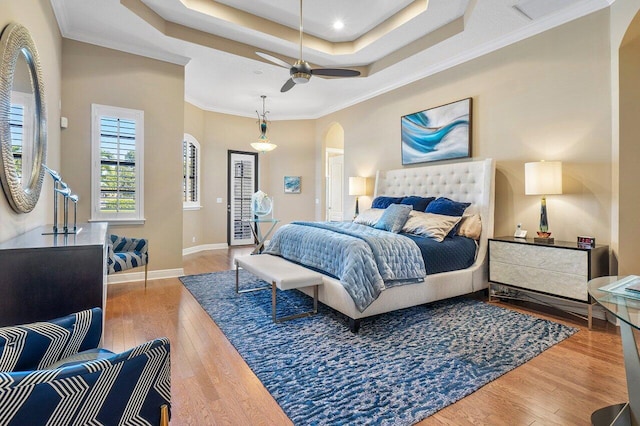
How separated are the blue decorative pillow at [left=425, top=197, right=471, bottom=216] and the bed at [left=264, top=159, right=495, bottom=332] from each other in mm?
187

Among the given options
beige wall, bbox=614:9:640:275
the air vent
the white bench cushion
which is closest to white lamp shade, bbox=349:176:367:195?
the white bench cushion

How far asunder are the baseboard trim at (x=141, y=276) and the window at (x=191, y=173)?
2.21 metres

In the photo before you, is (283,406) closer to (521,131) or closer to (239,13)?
(521,131)

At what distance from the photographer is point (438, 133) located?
458 centimetres

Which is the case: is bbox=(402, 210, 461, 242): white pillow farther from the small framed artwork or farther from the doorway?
the small framed artwork

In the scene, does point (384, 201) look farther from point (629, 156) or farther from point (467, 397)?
point (467, 397)

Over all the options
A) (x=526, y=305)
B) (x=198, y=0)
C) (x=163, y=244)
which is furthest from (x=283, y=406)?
(x=198, y=0)

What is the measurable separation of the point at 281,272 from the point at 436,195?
262 cm

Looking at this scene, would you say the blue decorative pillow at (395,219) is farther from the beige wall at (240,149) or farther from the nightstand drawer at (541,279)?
the beige wall at (240,149)

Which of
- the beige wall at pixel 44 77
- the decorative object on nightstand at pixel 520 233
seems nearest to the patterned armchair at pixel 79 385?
the beige wall at pixel 44 77

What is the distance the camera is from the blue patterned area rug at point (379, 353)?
5.96 ft

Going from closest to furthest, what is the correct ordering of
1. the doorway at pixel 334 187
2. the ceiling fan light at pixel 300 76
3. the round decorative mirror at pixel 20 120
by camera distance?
the round decorative mirror at pixel 20 120
the ceiling fan light at pixel 300 76
the doorway at pixel 334 187

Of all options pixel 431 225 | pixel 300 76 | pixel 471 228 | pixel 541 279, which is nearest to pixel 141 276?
pixel 300 76

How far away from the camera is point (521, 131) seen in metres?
3.72
